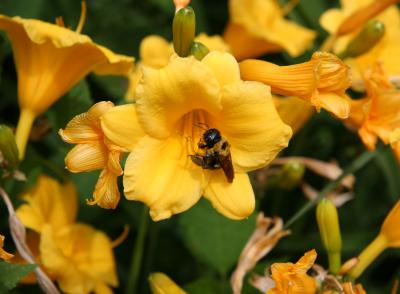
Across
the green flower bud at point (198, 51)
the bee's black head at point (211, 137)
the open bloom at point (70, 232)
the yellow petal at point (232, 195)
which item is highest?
the green flower bud at point (198, 51)

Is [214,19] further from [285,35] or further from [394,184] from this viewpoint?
[394,184]

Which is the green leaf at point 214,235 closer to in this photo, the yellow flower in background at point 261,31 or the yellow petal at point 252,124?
the yellow petal at point 252,124

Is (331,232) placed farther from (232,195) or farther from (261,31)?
(261,31)

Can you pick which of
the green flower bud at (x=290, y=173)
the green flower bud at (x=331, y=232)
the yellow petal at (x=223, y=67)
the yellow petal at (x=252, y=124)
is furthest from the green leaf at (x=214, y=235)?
the yellow petal at (x=223, y=67)

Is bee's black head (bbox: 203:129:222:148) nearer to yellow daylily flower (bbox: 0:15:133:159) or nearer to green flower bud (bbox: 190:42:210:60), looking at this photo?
green flower bud (bbox: 190:42:210:60)

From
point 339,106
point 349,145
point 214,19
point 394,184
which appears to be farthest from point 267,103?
point 214,19

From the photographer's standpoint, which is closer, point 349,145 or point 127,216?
point 127,216

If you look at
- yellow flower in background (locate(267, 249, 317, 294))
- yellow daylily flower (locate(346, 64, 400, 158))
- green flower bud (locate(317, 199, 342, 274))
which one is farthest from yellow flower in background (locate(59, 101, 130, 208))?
yellow daylily flower (locate(346, 64, 400, 158))

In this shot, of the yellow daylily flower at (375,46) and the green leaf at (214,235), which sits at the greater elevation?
the yellow daylily flower at (375,46)
